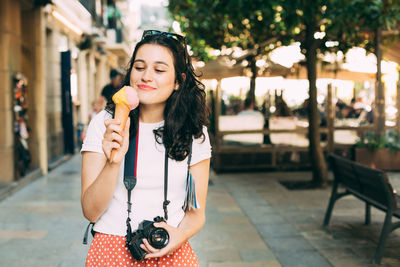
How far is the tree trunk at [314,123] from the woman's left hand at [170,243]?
6.86 m

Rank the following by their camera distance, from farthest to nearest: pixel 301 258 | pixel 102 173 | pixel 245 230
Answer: pixel 245 230
pixel 301 258
pixel 102 173

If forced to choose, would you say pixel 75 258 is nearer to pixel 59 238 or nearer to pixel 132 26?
pixel 59 238

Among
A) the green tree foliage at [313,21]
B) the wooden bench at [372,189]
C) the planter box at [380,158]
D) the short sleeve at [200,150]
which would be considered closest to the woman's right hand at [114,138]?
A: the short sleeve at [200,150]

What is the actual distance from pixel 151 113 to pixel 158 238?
1.62 ft

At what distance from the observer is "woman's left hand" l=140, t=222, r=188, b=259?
1691 mm

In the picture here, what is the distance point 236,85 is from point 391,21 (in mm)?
6612

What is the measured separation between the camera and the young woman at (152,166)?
5.63 ft

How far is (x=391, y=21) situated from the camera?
6.96 metres

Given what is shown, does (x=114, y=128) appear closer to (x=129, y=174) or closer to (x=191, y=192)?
(x=129, y=174)

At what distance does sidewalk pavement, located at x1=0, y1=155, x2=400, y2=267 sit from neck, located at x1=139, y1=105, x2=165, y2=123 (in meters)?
2.76

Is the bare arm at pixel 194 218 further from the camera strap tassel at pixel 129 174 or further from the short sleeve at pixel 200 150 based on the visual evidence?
the camera strap tassel at pixel 129 174

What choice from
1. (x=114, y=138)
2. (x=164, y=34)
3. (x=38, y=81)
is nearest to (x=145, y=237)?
(x=114, y=138)

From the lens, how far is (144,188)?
1.77 m

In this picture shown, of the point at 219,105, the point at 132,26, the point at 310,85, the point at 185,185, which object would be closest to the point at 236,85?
the point at 219,105
